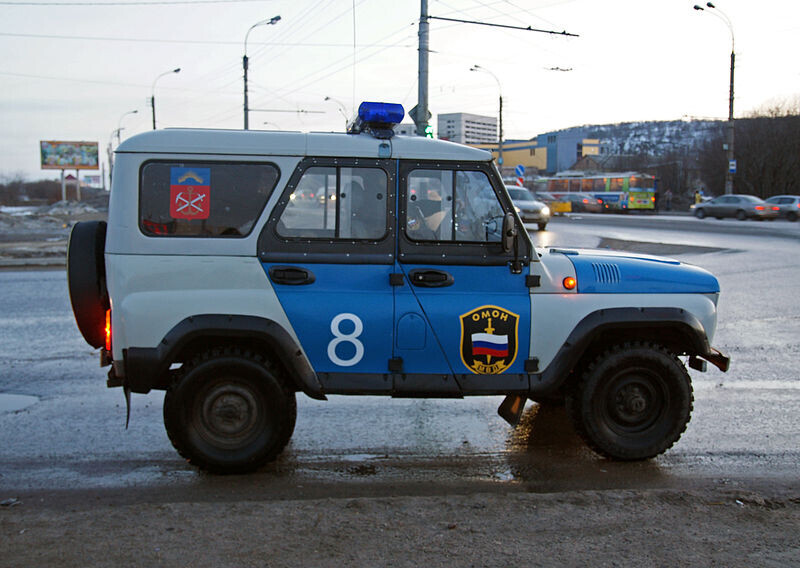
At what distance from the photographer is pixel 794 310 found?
1079 cm

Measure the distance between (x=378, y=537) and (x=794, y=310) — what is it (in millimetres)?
9627

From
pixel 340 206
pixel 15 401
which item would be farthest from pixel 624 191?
pixel 340 206

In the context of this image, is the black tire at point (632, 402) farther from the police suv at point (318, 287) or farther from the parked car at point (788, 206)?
the parked car at point (788, 206)

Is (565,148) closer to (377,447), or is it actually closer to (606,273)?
(606,273)

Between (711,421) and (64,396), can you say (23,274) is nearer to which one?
(64,396)

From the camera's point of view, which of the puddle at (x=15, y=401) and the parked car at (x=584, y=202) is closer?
the puddle at (x=15, y=401)

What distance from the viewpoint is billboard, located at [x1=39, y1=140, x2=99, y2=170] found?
280ft

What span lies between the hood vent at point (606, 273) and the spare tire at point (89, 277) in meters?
3.30

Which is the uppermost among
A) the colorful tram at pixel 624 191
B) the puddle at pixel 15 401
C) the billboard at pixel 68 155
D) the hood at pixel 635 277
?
the billboard at pixel 68 155

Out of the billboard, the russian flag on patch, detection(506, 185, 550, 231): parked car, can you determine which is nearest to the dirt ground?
the russian flag on patch

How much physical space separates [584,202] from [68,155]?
65.4 meters

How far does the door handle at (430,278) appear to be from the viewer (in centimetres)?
447

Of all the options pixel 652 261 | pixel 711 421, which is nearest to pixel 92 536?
pixel 652 261

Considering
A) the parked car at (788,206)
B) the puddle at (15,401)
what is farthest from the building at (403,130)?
the parked car at (788,206)
